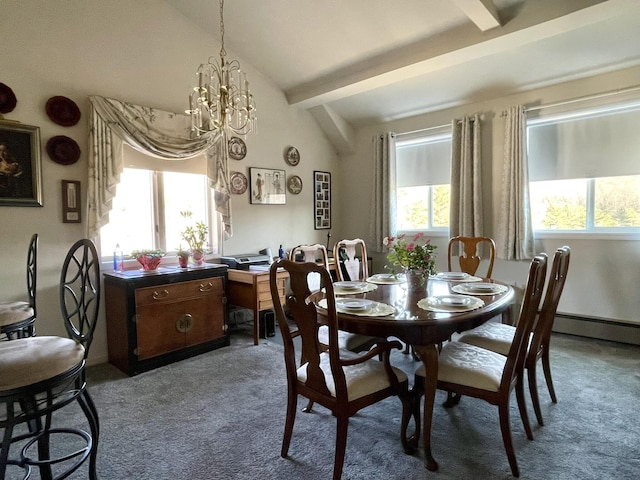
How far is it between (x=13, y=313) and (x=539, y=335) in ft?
9.96

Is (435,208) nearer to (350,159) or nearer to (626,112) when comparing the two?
(350,159)

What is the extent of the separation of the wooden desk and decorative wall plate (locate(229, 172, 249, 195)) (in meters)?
0.95

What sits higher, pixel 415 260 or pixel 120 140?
pixel 120 140

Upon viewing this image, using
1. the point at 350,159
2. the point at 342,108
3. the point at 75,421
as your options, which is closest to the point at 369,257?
the point at 350,159

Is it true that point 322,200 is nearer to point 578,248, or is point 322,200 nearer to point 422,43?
point 422,43

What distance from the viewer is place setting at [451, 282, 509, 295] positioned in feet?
7.45

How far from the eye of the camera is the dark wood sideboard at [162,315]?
9.57 feet

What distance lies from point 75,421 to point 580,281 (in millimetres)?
4379

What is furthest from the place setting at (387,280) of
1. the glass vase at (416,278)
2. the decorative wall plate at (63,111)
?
the decorative wall plate at (63,111)

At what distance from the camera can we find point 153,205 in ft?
11.7

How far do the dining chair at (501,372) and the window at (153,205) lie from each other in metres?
2.80

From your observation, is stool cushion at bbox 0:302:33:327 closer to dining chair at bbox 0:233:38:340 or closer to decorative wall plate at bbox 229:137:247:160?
dining chair at bbox 0:233:38:340

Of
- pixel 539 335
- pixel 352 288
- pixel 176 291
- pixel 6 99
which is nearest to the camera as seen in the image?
pixel 539 335

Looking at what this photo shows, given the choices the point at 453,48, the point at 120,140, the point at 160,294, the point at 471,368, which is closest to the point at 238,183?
the point at 120,140
